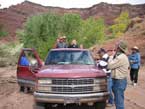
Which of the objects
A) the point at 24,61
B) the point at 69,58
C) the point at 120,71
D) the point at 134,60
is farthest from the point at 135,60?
the point at 120,71

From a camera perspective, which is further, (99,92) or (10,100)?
(10,100)

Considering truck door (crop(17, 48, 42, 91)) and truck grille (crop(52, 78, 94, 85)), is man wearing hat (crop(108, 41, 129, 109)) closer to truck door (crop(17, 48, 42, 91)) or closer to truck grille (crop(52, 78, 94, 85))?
truck grille (crop(52, 78, 94, 85))

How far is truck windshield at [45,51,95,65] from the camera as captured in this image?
12836 millimetres

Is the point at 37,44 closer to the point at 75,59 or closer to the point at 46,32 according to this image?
the point at 46,32

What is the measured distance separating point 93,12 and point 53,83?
7387 inches

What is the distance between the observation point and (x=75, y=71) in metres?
11.4

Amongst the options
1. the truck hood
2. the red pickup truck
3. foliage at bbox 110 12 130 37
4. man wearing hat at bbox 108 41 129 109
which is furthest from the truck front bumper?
foliage at bbox 110 12 130 37

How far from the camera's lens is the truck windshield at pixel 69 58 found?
1284 centimetres

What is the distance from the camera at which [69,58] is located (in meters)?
13.0

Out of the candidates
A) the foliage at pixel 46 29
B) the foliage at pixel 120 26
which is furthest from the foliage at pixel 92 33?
the foliage at pixel 120 26

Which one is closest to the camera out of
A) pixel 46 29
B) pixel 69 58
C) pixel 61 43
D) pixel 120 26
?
pixel 69 58

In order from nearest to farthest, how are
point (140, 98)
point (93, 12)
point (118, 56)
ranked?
point (118, 56), point (140, 98), point (93, 12)

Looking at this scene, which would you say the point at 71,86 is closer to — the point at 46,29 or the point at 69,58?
the point at 69,58

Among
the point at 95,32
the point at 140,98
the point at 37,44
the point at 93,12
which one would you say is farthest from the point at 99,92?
the point at 93,12
